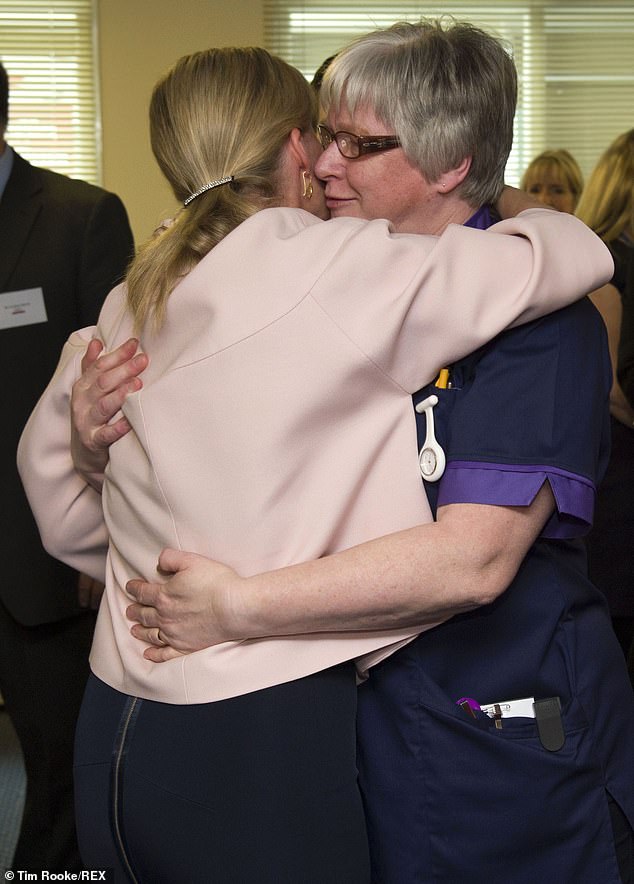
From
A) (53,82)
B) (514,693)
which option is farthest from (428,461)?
(53,82)

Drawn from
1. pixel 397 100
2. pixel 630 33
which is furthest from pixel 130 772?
pixel 630 33

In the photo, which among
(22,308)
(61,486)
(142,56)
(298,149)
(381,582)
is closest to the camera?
(381,582)

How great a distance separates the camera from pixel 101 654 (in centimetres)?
139

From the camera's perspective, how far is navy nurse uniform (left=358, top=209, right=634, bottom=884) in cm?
126

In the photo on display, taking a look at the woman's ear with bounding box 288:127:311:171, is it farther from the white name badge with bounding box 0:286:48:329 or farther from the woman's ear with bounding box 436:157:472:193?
the white name badge with bounding box 0:286:48:329

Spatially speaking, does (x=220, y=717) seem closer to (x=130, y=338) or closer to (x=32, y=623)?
(x=130, y=338)

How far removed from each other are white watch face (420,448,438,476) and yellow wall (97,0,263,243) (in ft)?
11.6

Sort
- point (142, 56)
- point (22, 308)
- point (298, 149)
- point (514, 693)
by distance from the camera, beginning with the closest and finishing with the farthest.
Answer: point (514, 693) < point (298, 149) < point (22, 308) < point (142, 56)

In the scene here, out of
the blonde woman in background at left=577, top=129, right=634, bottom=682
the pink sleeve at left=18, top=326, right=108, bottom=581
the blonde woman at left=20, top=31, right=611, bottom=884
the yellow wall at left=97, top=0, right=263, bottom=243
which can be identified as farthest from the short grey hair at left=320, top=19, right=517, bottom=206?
the yellow wall at left=97, top=0, right=263, bottom=243

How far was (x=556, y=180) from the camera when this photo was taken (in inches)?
185

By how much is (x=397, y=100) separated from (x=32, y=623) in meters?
1.57

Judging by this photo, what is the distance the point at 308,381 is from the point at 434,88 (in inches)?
18.7

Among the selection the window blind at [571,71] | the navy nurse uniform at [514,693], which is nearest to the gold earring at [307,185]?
the navy nurse uniform at [514,693]

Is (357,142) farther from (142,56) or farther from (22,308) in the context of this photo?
(142,56)
